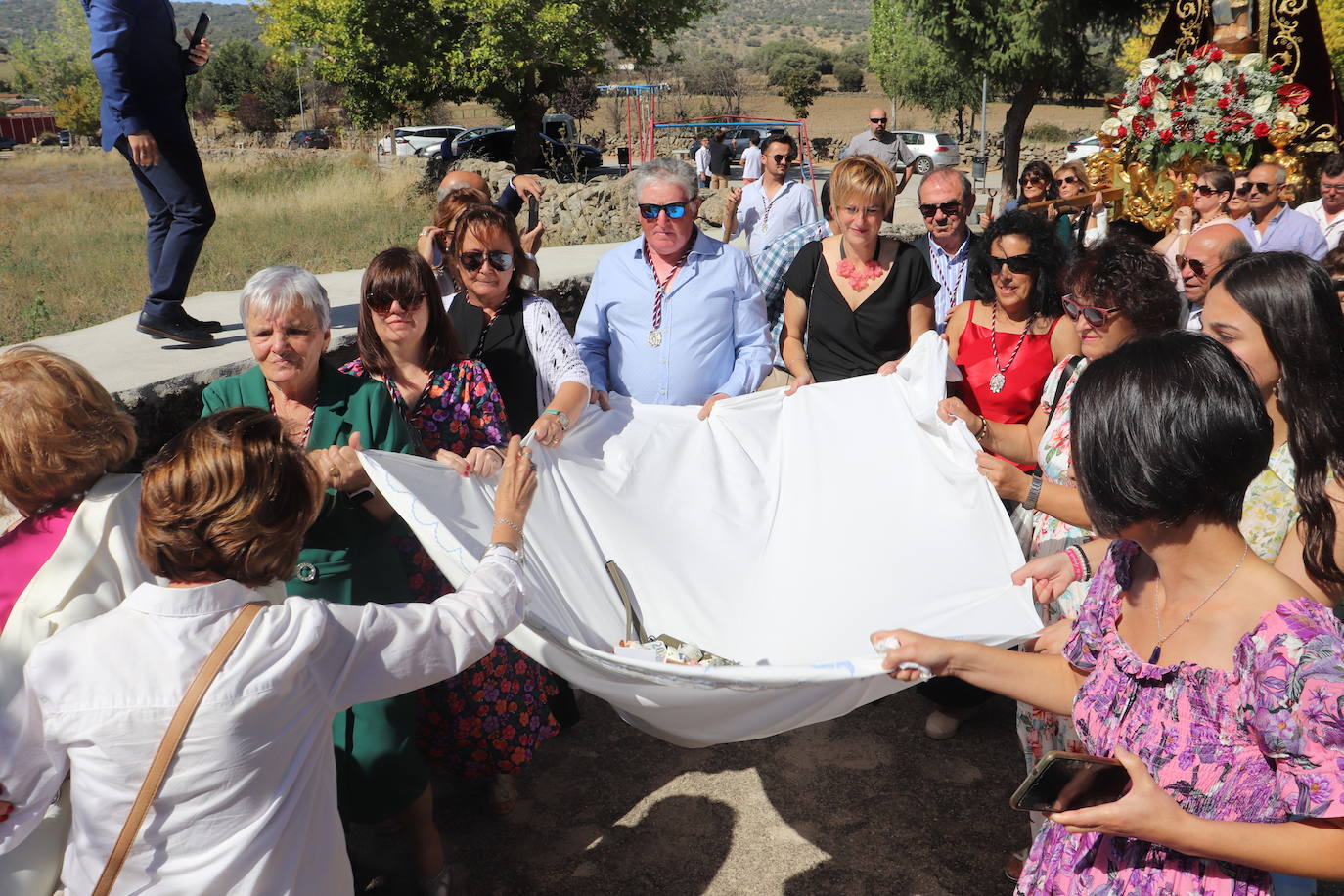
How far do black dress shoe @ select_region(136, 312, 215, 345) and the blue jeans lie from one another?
42 millimetres

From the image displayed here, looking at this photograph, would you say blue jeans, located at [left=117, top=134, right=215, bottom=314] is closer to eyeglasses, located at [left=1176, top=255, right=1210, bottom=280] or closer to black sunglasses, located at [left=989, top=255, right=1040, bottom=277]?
black sunglasses, located at [left=989, top=255, right=1040, bottom=277]

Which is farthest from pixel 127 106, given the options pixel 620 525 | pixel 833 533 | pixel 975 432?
pixel 975 432

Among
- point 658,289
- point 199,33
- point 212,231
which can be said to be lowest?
point 212,231

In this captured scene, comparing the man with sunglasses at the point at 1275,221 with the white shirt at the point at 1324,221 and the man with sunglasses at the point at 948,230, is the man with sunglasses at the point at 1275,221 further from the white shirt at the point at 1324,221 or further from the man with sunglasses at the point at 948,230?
the man with sunglasses at the point at 948,230

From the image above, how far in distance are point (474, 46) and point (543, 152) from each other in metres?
3.22

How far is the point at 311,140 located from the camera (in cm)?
4066

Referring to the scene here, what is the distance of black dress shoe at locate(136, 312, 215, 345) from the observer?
15.7ft

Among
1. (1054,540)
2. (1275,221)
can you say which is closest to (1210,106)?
(1275,221)

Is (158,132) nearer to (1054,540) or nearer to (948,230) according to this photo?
(948,230)

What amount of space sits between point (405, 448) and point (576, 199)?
16626 mm

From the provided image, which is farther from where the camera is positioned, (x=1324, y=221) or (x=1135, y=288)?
(x=1324, y=221)

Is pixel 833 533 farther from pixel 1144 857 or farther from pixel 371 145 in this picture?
pixel 371 145

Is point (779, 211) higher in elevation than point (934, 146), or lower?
lower

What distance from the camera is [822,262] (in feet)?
16.0
